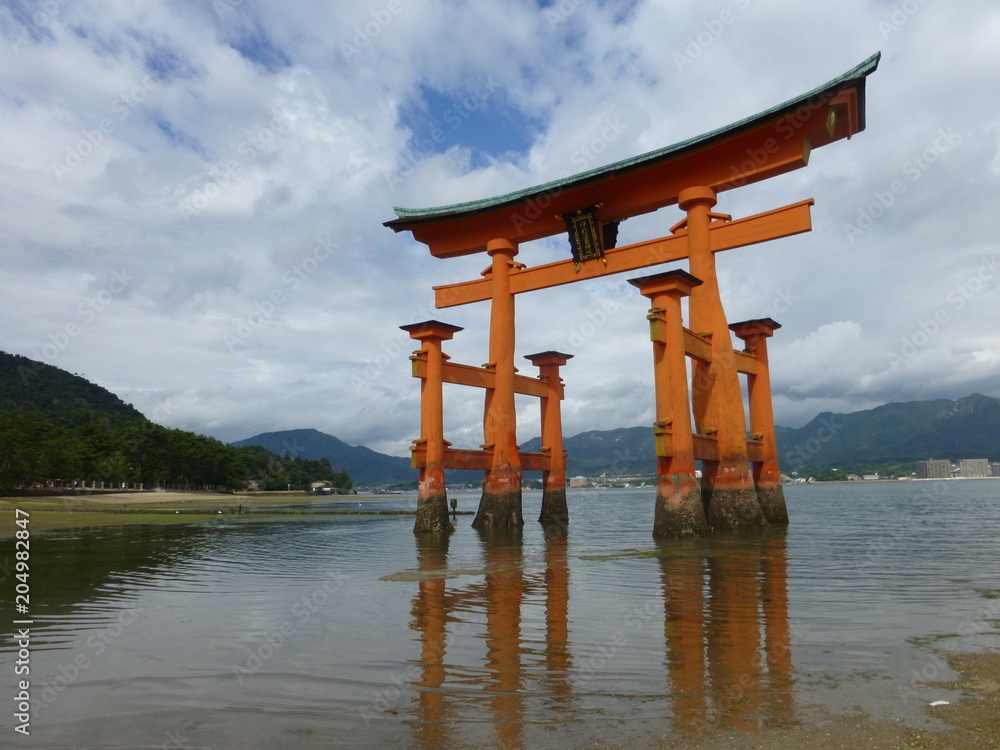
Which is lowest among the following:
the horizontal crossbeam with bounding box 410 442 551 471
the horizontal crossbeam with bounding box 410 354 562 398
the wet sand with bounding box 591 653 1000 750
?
the wet sand with bounding box 591 653 1000 750

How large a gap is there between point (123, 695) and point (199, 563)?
10.5 meters

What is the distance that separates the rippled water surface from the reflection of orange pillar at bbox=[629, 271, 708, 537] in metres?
4.61

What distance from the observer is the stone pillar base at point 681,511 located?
17.9 meters

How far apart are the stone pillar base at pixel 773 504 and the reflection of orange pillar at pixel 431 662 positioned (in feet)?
54.6

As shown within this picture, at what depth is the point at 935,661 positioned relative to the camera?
211 inches

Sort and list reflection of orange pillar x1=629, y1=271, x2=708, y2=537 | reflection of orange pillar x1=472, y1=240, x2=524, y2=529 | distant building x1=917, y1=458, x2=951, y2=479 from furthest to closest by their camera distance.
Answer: distant building x1=917, y1=458, x2=951, y2=479, reflection of orange pillar x1=472, y1=240, x2=524, y2=529, reflection of orange pillar x1=629, y1=271, x2=708, y2=537

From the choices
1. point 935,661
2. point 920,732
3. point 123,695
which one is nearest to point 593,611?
point 935,661

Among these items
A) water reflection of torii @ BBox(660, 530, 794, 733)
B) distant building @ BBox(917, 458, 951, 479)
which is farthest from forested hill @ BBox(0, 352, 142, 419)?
distant building @ BBox(917, 458, 951, 479)

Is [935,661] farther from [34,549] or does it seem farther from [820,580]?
[34,549]

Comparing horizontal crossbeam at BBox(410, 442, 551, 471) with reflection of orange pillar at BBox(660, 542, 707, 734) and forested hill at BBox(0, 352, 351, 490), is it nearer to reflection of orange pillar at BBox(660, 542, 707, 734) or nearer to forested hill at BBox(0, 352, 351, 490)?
reflection of orange pillar at BBox(660, 542, 707, 734)

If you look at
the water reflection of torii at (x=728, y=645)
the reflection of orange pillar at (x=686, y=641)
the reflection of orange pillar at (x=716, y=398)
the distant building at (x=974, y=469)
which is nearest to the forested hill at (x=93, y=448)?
the reflection of orange pillar at (x=716, y=398)

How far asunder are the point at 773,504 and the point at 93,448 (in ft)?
222

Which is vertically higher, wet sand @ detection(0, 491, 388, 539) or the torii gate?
the torii gate

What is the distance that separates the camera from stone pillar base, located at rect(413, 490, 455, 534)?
77.5 feet
